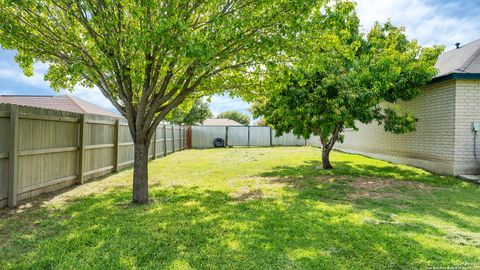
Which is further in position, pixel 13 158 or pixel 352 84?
pixel 352 84

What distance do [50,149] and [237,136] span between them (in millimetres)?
17016

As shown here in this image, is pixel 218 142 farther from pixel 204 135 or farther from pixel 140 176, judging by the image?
pixel 140 176

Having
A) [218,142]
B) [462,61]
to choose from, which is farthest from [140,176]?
[218,142]

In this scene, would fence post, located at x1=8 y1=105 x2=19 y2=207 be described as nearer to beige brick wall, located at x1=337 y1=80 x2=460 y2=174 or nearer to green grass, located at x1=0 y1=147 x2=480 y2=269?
green grass, located at x1=0 y1=147 x2=480 y2=269

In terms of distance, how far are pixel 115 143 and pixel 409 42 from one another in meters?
10.00

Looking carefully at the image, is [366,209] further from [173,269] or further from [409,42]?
[409,42]

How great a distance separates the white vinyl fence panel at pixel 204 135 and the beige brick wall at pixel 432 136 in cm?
1256

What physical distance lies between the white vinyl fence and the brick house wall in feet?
40.4

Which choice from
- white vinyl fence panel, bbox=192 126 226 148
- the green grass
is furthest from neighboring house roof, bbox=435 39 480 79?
white vinyl fence panel, bbox=192 126 226 148

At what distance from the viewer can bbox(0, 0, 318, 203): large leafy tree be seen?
12.4 ft

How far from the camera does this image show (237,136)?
73.2 ft

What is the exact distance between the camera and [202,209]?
15.1 ft

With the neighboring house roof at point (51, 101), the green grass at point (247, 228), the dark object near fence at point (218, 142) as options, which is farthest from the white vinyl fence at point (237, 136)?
the green grass at point (247, 228)

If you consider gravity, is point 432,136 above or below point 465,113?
below
